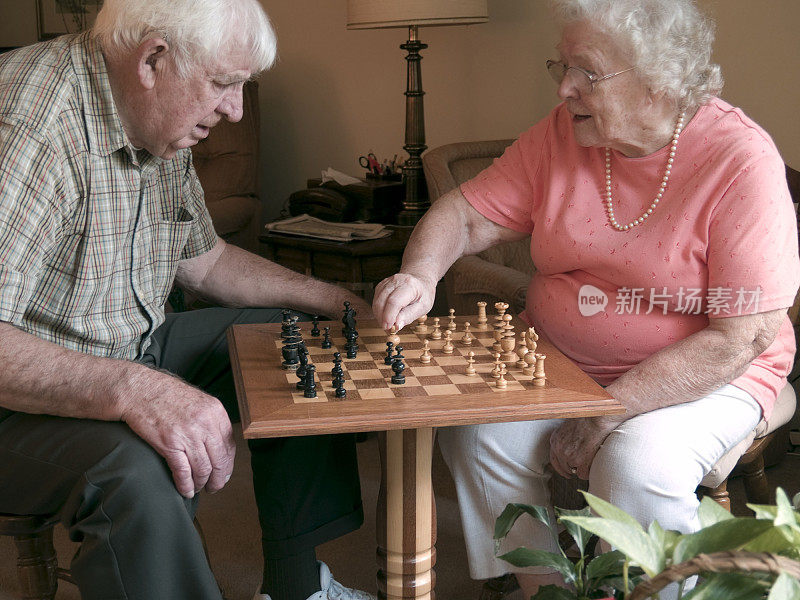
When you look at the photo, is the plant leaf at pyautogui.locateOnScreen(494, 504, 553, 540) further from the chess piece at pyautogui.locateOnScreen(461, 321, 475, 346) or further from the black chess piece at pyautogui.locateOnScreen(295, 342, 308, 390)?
the chess piece at pyautogui.locateOnScreen(461, 321, 475, 346)

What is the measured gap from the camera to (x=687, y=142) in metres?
1.71

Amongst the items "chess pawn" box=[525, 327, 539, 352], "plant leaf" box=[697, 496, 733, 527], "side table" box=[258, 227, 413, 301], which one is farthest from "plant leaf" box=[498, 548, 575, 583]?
"side table" box=[258, 227, 413, 301]

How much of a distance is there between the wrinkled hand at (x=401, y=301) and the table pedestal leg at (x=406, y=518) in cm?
21

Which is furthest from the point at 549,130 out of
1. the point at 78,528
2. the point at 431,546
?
the point at 78,528

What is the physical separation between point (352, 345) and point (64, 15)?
3694mm

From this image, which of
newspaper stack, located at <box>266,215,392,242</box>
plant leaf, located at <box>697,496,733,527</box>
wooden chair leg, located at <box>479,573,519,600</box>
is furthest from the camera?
newspaper stack, located at <box>266,215,392,242</box>

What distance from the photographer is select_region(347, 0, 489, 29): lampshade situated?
278 centimetres

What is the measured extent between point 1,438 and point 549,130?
3.97ft

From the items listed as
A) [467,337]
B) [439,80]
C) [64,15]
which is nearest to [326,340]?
[467,337]

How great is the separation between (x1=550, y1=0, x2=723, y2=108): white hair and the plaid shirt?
2.85ft

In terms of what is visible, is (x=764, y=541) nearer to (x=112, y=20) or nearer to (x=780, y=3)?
(x=112, y=20)

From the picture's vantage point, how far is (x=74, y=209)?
1.62 m

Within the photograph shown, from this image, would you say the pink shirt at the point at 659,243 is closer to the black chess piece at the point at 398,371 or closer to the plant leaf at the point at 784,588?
the black chess piece at the point at 398,371

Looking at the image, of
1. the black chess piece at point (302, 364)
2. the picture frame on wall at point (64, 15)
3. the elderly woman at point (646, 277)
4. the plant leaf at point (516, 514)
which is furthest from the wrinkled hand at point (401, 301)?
the picture frame on wall at point (64, 15)
